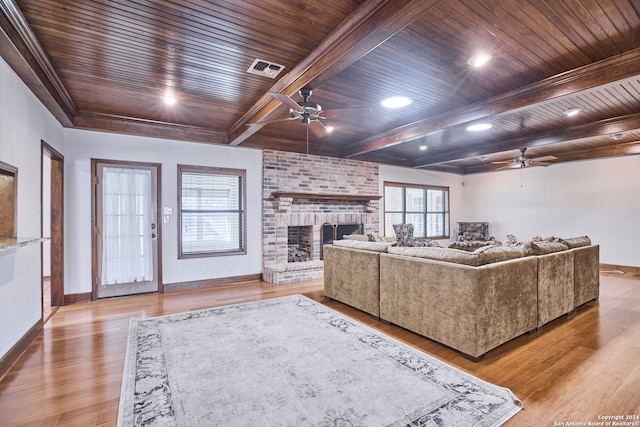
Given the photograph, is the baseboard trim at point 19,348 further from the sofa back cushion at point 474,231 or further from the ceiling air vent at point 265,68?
the sofa back cushion at point 474,231

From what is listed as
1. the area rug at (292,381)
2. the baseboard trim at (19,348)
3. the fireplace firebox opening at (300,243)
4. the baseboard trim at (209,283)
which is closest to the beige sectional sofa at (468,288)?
the area rug at (292,381)

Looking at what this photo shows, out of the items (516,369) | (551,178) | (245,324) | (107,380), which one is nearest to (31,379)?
(107,380)

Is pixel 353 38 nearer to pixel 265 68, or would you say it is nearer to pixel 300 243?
pixel 265 68

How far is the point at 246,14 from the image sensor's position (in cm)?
218

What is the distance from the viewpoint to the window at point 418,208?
778 centimetres

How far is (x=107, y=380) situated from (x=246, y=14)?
2838 mm

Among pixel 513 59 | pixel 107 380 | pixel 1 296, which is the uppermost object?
pixel 513 59

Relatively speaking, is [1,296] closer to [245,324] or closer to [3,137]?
[3,137]

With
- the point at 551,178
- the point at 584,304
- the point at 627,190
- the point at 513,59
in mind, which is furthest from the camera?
the point at 551,178

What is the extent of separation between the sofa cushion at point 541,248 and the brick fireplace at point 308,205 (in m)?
3.45

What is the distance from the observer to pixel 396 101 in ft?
12.3

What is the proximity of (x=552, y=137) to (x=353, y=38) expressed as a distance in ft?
15.6

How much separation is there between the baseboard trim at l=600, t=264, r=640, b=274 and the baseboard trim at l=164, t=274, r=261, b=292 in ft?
23.4

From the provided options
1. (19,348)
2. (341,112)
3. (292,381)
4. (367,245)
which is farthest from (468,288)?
(19,348)
